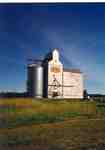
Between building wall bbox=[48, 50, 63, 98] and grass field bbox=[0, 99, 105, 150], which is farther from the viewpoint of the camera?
building wall bbox=[48, 50, 63, 98]

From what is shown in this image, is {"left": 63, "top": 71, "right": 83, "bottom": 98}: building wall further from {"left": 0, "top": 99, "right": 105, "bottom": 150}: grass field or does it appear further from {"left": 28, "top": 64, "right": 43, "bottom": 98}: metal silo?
{"left": 28, "top": 64, "right": 43, "bottom": 98}: metal silo

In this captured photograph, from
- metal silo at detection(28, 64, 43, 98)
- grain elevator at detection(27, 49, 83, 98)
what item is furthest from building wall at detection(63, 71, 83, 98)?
metal silo at detection(28, 64, 43, 98)

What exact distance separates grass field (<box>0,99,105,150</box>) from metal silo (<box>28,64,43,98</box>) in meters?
0.07

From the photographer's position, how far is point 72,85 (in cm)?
207

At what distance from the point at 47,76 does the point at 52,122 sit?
0.38 m

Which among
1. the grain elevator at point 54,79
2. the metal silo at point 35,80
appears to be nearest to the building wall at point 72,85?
the grain elevator at point 54,79

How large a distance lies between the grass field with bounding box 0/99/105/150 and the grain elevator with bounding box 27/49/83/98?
Answer: 7cm

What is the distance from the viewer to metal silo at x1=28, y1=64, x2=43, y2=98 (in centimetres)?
204

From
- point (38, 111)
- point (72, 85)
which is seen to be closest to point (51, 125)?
point (38, 111)

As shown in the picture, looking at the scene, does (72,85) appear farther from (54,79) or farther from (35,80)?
(35,80)

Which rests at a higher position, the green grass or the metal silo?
the metal silo

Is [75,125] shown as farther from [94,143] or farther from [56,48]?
[56,48]

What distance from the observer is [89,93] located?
207 centimetres

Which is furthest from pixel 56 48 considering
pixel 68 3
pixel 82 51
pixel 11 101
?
pixel 11 101
